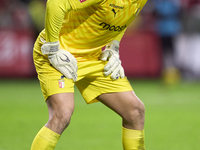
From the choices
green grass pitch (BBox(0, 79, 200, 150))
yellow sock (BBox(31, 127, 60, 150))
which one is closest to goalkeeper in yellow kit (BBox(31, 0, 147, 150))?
yellow sock (BBox(31, 127, 60, 150))

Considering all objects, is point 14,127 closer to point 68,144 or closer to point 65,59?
point 68,144

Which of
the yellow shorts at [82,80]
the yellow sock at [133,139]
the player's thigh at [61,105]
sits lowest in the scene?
the yellow sock at [133,139]

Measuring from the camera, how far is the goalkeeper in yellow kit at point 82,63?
395 cm

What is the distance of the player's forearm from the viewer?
392 centimetres

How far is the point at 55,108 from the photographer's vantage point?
397 cm

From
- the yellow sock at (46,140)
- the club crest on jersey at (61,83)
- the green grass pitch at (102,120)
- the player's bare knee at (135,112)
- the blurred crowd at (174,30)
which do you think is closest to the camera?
the yellow sock at (46,140)

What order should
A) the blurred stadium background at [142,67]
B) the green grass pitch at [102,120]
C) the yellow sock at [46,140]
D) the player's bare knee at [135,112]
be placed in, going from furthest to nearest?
1. the blurred stadium background at [142,67]
2. the green grass pitch at [102,120]
3. the player's bare knee at [135,112]
4. the yellow sock at [46,140]

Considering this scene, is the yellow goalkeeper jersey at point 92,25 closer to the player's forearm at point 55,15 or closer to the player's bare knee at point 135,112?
the player's forearm at point 55,15

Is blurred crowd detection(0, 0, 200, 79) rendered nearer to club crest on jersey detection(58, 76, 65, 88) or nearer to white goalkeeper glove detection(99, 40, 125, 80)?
white goalkeeper glove detection(99, 40, 125, 80)

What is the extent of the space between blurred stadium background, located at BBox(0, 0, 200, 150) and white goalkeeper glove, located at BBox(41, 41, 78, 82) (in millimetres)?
2862

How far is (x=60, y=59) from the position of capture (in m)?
4.11

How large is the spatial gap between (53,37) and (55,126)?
30.8 inches

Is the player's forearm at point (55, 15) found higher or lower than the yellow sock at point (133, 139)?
higher

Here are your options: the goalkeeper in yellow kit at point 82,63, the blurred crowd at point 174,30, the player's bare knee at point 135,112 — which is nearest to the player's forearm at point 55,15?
the goalkeeper in yellow kit at point 82,63
